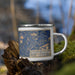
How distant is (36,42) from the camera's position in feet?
3.63

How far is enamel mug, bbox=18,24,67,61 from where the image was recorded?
1.11 meters

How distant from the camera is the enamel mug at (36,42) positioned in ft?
3.63

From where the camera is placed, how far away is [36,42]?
1.11 m

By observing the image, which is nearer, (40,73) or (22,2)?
(40,73)

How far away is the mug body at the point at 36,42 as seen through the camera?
1106 mm

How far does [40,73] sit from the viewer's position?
78cm

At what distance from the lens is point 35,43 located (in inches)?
43.5

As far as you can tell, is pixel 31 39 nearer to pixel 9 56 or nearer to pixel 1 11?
pixel 9 56

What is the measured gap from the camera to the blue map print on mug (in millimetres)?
1104

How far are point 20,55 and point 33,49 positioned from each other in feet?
0.39

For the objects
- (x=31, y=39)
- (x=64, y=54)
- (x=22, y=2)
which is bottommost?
(x=64, y=54)

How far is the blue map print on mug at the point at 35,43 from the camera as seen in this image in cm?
Answer: 110

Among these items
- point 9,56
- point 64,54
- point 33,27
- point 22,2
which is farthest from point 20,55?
point 22,2

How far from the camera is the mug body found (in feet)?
3.63
